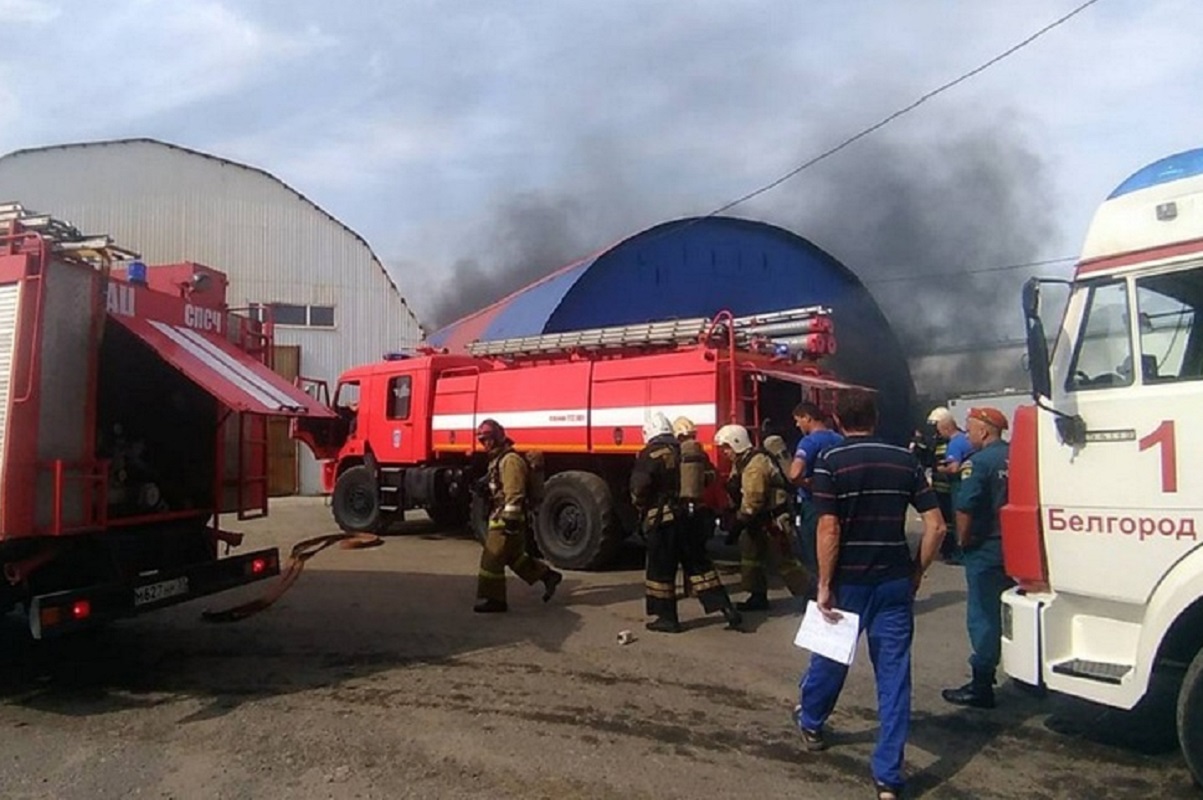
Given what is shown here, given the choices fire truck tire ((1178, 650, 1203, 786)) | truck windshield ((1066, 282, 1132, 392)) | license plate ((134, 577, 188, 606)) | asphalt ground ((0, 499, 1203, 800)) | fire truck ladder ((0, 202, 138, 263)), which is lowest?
asphalt ground ((0, 499, 1203, 800))

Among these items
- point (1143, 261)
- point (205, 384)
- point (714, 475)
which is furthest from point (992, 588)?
point (205, 384)

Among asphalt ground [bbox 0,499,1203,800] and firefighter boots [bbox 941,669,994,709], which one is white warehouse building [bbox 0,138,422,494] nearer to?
asphalt ground [bbox 0,499,1203,800]

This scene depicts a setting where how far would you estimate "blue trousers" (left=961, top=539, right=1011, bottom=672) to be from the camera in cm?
519

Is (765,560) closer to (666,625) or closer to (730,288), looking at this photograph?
(666,625)

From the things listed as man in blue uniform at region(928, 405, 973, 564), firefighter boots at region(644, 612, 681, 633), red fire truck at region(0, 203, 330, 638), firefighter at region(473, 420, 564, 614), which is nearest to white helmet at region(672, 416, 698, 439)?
firefighter at region(473, 420, 564, 614)

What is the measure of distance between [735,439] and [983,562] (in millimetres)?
3403

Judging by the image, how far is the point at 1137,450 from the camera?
400 centimetres

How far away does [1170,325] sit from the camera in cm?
411

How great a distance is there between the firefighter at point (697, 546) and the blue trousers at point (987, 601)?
2.29 meters

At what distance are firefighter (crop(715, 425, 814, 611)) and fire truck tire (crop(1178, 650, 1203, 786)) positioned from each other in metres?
4.01

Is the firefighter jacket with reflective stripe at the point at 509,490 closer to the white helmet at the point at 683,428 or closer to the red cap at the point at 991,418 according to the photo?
the white helmet at the point at 683,428

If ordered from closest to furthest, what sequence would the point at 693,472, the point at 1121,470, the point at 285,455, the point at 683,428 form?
the point at 1121,470 < the point at 693,472 < the point at 683,428 < the point at 285,455

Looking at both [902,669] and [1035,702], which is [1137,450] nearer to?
[902,669]

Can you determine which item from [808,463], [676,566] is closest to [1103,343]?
[808,463]
